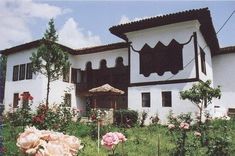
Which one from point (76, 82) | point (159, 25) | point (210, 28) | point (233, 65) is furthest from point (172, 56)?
point (76, 82)

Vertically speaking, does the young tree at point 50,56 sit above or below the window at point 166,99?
above

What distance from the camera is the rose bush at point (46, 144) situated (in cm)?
198

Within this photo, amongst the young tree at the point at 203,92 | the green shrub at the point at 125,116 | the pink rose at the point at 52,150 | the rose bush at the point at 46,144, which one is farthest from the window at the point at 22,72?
the pink rose at the point at 52,150

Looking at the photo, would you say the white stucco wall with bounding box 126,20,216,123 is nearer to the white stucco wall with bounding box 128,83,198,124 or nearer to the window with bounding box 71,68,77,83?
the white stucco wall with bounding box 128,83,198,124

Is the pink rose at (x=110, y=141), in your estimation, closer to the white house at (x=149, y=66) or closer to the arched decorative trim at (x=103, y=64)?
the white house at (x=149, y=66)

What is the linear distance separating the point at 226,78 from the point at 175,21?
704 cm

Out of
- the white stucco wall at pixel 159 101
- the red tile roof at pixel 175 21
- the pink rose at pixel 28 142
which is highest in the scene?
the red tile roof at pixel 175 21

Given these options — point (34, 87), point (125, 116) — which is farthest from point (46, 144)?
point (34, 87)

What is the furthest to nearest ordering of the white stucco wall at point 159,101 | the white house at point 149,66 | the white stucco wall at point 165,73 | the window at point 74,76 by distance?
the window at point 74,76 → the white house at point 149,66 → the white stucco wall at point 165,73 → the white stucco wall at point 159,101

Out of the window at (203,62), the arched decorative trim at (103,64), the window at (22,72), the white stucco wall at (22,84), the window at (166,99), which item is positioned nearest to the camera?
the window at (166,99)

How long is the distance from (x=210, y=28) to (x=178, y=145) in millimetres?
12311

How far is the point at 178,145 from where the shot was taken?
29.7 ft

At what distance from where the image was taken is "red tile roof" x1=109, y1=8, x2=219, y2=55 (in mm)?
17031

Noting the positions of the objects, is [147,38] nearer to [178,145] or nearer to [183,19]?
[183,19]
